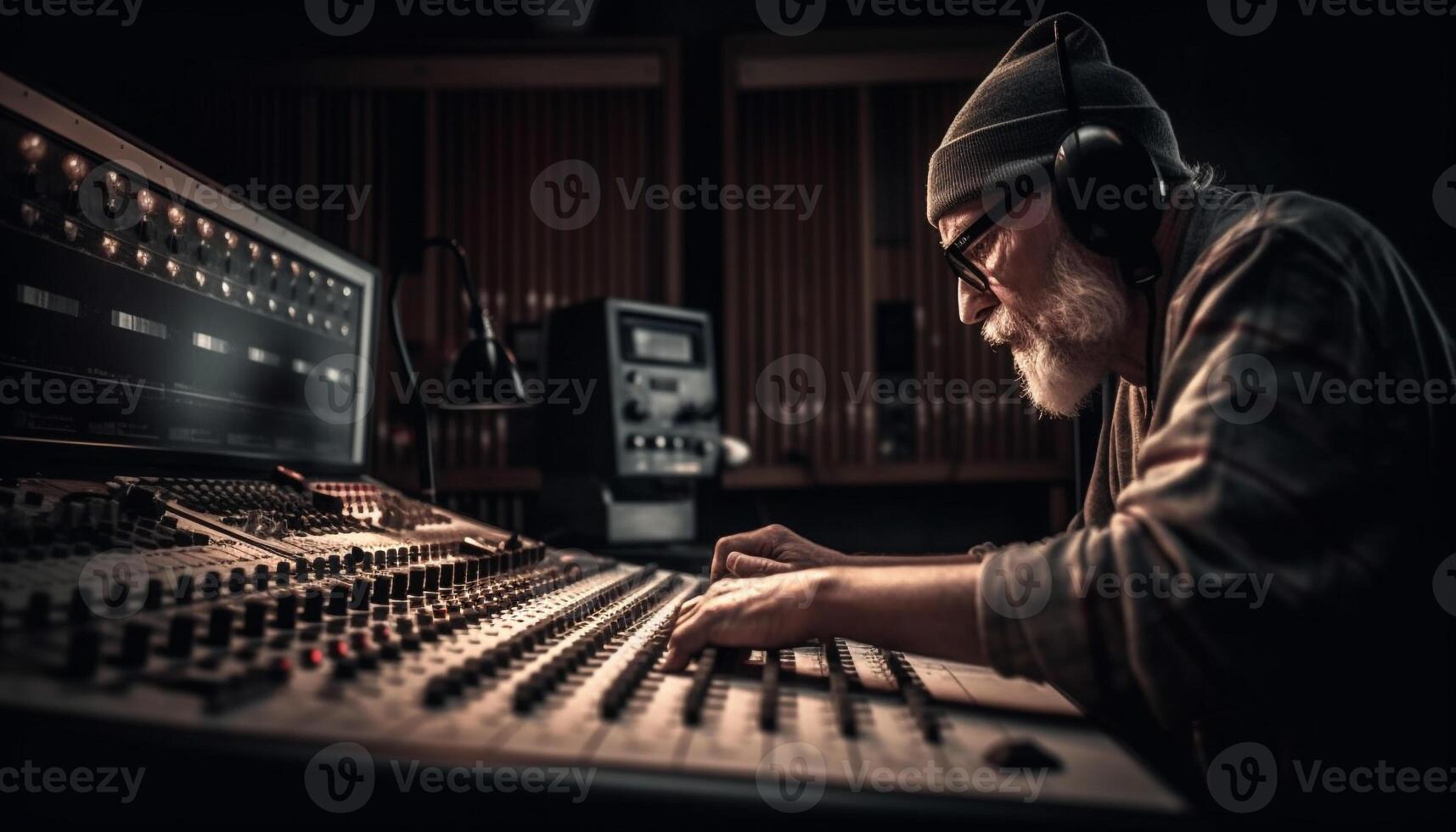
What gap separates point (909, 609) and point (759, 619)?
0.14 m

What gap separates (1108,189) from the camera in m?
0.90

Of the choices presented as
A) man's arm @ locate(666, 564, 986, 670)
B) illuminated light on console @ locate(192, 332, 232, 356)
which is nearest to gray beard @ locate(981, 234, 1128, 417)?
man's arm @ locate(666, 564, 986, 670)

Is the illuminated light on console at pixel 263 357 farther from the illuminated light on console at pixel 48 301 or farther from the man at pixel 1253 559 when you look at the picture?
the man at pixel 1253 559

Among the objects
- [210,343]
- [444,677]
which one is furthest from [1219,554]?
[210,343]

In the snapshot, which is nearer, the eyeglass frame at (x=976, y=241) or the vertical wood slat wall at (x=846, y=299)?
the eyeglass frame at (x=976, y=241)

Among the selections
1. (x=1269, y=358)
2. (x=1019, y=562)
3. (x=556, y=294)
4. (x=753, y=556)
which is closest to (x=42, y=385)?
(x=753, y=556)

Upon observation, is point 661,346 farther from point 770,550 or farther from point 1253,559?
point 1253,559

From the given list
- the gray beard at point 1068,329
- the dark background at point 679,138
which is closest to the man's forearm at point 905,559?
the gray beard at point 1068,329

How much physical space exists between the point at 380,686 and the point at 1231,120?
1.62m

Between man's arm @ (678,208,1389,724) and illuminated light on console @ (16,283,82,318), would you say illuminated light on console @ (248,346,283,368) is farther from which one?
man's arm @ (678,208,1389,724)

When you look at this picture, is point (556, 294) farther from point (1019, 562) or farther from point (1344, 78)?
point (1019, 562)

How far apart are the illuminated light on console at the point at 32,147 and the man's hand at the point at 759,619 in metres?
0.86

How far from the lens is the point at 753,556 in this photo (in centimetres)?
108

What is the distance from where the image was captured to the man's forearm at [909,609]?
2.30 ft
